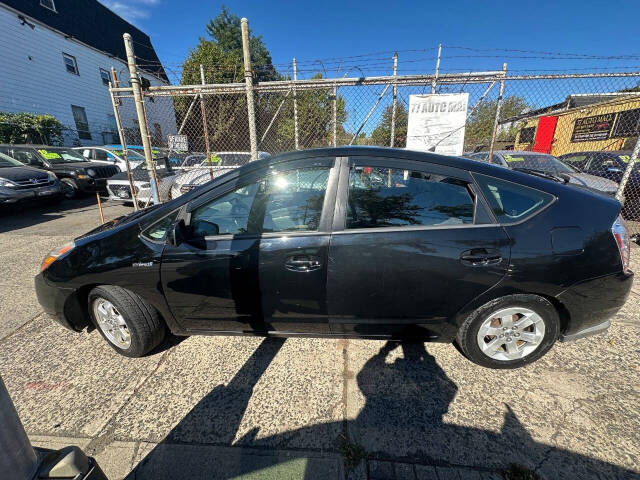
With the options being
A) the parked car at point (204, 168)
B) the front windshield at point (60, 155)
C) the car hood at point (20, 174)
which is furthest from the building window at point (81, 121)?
the parked car at point (204, 168)

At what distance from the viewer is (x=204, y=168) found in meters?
4.95

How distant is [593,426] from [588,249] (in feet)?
3.47

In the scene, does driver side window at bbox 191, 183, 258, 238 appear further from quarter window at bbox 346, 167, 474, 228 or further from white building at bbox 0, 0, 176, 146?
white building at bbox 0, 0, 176, 146

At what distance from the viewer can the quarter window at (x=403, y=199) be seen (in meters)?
1.85

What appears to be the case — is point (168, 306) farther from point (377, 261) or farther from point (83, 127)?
point (83, 127)

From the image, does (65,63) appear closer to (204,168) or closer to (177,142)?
(177,142)

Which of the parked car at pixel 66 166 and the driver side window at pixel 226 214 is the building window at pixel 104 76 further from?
the driver side window at pixel 226 214

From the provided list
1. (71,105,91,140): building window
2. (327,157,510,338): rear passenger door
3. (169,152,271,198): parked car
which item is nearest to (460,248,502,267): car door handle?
(327,157,510,338): rear passenger door

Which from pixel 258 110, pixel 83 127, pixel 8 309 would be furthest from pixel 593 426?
pixel 83 127

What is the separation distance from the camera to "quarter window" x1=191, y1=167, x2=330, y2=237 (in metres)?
1.92

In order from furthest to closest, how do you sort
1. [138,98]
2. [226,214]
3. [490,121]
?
[490,121] → [138,98] → [226,214]

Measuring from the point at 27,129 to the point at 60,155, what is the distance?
5.98 meters

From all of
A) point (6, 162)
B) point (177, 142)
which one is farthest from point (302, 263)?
point (6, 162)

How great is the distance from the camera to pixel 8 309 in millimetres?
2980
